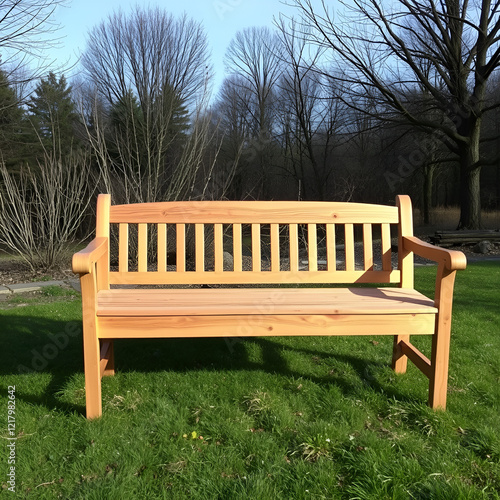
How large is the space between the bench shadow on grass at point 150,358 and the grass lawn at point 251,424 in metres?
0.01

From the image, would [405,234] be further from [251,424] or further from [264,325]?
A: [251,424]

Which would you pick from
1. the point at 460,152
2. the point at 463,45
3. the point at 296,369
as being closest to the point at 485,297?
the point at 296,369

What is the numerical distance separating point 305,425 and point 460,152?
466 inches

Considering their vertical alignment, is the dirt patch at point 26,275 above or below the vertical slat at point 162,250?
below

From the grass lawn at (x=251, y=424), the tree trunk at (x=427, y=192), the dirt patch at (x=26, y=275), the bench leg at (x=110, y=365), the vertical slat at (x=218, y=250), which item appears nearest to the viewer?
the grass lawn at (x=251, y=424)

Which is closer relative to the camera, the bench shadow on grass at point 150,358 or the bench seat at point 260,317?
the bench seat at point 260,317

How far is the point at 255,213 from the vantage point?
2.66m

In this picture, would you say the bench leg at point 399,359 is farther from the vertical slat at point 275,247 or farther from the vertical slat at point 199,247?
the vertical slat at point 199,247

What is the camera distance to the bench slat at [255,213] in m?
2.63

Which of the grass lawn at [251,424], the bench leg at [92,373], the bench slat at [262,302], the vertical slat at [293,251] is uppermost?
the vertical slat at [293,251]

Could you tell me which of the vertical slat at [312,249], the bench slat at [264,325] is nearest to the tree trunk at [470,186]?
the vertical slat at [312,249]

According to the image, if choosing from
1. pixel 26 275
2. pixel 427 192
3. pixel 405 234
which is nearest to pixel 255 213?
pixel 405 234

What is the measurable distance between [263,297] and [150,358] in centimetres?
111

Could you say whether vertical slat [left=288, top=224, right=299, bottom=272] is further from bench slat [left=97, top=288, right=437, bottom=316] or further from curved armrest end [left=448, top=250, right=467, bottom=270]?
curved armrest end [left=448, top=250, right=467, bottom=270]
